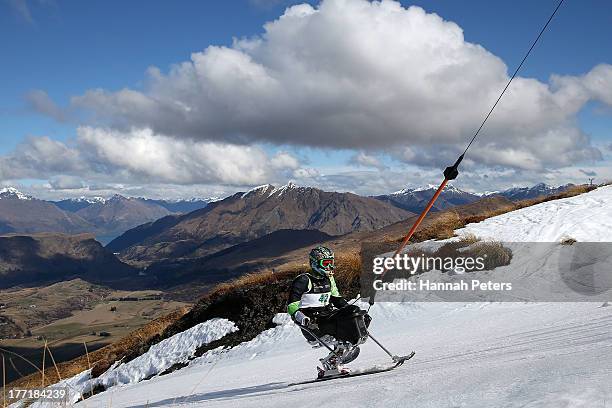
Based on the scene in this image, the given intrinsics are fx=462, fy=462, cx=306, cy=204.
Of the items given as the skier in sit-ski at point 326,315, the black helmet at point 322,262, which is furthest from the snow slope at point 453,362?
the black helmet at point 322,262

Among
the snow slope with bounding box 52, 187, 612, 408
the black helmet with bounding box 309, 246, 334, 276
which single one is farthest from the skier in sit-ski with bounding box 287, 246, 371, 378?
the snow slope with bounding box 52, 187, 612, 408

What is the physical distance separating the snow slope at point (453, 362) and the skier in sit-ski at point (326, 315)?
0.76 m

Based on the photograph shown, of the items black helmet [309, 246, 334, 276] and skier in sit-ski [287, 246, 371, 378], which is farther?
black helmet [309, 246, 334, 276]

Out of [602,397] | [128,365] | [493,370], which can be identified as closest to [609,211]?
[493,370]

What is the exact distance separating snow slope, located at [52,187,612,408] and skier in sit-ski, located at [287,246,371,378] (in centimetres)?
76

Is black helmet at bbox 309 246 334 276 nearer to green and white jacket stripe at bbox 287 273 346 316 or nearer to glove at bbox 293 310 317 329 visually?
green and white jacket stripe at bbox 287 273 346 316

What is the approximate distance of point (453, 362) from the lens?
7141 millimetres

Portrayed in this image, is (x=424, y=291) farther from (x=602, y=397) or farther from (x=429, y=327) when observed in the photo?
(x=602, y=397)

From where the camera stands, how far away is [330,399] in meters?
5.96

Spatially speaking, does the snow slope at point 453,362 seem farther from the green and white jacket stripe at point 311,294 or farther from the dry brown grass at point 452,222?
the dry brown grass at point 452,222

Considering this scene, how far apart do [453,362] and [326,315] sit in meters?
2.44

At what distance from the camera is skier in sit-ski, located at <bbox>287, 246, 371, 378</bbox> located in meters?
8.30

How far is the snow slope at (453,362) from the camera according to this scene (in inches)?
178

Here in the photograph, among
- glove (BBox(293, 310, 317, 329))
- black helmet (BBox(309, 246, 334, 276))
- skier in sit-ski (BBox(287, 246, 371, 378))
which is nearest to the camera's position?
glove (BBox(293, 310, 317, 329))
